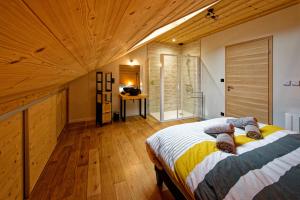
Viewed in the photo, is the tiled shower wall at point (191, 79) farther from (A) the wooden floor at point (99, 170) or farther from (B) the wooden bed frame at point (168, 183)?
(B) the wooden bed frame at point (168, 183)

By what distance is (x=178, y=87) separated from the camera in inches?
184

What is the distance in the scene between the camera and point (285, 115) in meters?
2.55

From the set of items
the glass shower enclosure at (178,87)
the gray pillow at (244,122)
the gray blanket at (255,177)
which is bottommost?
the gray blanket at (255,177)

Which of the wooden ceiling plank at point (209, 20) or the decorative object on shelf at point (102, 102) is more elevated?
the wooden ceiling plank at point (209, 20)

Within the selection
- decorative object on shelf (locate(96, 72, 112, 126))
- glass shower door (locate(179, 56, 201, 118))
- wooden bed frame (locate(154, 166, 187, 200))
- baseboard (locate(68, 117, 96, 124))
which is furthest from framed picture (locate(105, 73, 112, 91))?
wooden bed frame (locate(154, 166, 187, 200))

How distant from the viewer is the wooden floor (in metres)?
1.60

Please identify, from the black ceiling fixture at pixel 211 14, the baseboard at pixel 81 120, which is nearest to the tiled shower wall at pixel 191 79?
the black ceiling fixture at pixel 211 14

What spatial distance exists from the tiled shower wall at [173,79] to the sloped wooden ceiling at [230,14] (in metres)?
0.97

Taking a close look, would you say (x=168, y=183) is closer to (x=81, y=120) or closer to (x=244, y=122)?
(x=244, y=122)

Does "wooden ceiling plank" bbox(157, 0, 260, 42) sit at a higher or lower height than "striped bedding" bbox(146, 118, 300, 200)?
higher

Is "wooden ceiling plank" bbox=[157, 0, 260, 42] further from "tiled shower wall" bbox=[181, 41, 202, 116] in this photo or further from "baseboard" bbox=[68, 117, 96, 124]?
"baseboard" bbox=[68, 117, 96, 124]

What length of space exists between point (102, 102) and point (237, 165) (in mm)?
3380

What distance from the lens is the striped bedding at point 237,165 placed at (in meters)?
0.82

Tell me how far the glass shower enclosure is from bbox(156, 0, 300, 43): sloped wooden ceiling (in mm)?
980
